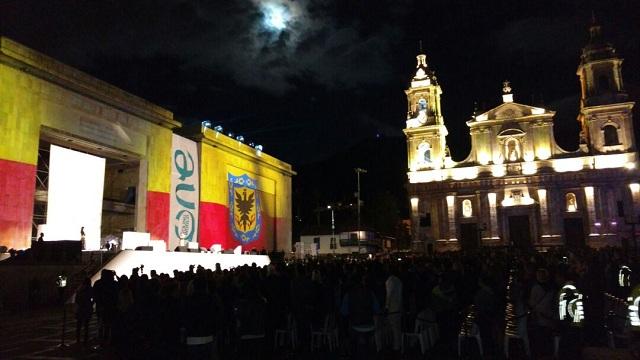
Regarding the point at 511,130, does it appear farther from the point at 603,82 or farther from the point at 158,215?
the point at 158,215

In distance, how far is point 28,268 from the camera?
1797 cm

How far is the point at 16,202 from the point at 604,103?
47.8 metres

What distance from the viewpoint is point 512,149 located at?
1887 inches

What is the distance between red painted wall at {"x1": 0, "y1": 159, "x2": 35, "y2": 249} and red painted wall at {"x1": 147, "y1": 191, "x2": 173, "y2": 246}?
27.2ft

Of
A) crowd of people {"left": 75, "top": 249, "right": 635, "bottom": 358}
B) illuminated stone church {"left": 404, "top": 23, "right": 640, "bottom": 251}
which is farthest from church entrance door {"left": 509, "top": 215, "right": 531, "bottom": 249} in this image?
crowd of people {"left": 75, "top": 249, "right": 635, "bottom": 358}

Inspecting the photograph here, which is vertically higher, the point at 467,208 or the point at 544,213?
the point at 467,208

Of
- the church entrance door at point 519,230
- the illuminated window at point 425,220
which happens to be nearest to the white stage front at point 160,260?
the illuminated window at point 425,220

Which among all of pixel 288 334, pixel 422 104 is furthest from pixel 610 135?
pixel 288 334

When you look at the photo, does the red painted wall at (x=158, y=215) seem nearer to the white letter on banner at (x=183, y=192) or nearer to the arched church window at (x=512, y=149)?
the white letter on banner at (x=183, y=192)

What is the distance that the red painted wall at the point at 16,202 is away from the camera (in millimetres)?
20641

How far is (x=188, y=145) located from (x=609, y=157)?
125 ft

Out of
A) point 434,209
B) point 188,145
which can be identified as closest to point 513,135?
point 434,209

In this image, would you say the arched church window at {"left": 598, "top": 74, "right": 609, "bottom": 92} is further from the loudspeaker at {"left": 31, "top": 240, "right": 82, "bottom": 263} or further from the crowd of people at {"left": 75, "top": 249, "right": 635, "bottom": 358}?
the loudspeaker at {"left": 31, "top": 240, "right": 82, "bottom": 263}

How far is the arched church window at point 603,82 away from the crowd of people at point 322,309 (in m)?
41.5
